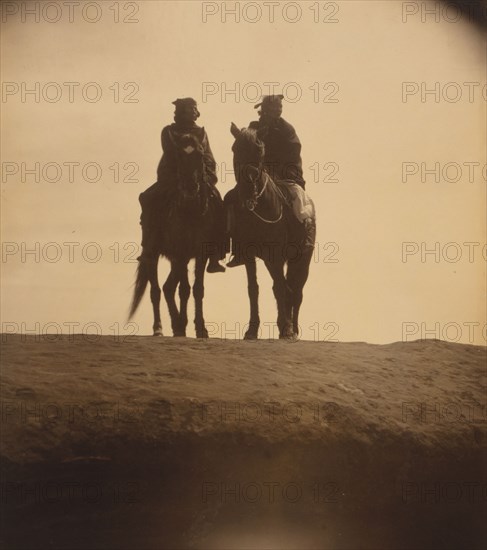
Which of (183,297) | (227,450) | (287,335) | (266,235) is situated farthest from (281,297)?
(227,450)

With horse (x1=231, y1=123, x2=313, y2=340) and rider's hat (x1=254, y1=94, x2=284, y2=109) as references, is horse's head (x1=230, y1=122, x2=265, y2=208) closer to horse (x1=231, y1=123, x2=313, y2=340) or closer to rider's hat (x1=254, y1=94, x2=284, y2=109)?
horse (x1=231, y1=123, x2=313, y2=340)

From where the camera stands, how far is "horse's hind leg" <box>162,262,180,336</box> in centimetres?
1000

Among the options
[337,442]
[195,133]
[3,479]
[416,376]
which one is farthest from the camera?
[195,133]

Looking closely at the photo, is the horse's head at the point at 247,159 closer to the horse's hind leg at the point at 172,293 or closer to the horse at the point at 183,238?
the horse at the point at 183,238

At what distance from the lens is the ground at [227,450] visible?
7797 mm

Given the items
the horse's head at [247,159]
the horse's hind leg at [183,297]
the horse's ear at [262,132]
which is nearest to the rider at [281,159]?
the horse's ear at [262,132]

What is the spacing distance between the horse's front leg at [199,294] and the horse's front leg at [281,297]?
64cm

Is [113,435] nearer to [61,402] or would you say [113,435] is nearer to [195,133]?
[61,402]

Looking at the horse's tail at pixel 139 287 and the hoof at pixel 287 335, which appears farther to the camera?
the horse's tail at pixel 139 287

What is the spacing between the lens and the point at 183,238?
9953 millimetres

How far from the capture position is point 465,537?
854 cm

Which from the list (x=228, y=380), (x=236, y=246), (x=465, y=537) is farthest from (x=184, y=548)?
(x=236, y=246)

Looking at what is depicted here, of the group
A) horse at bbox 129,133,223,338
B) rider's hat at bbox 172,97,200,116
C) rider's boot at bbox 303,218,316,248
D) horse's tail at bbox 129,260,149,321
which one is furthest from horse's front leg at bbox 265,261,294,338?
rider's hat at bbox 172,97,200,116

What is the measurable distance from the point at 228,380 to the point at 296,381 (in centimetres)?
55
